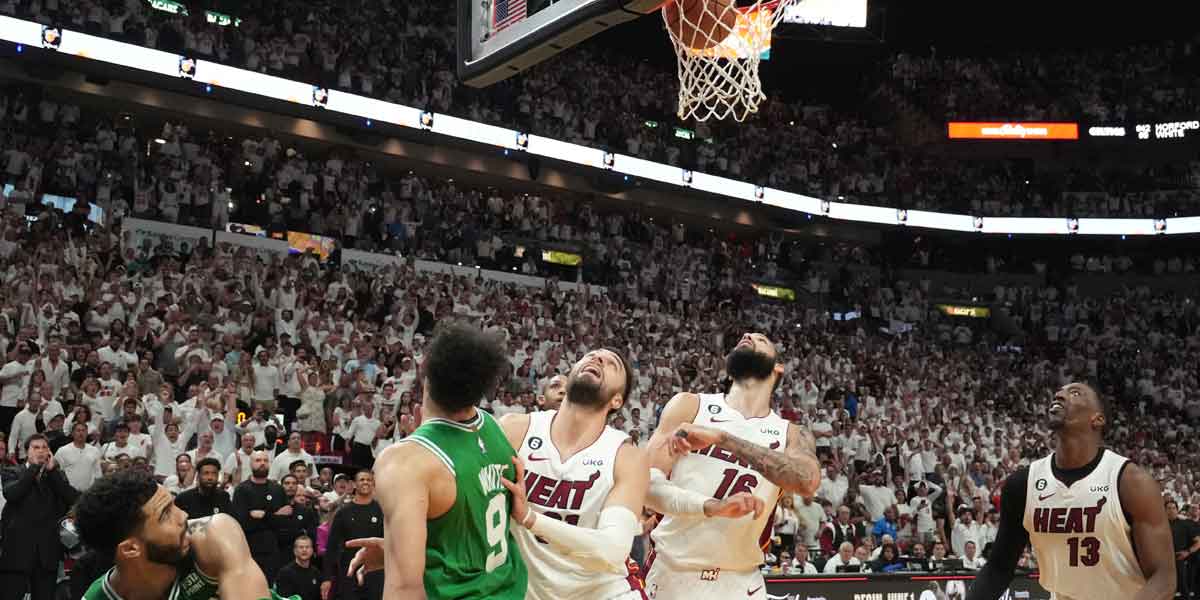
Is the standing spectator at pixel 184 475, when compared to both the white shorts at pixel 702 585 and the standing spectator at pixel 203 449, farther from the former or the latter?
the white shorts at pixel 702 585

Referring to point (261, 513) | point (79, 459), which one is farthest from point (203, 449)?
point (261, 513)

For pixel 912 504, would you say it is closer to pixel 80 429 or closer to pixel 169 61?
pixel 80 429

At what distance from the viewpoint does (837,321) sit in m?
30.1

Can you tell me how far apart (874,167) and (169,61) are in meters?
21.7

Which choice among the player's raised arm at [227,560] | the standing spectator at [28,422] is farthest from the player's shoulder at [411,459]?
the standing spectator at [28,422]

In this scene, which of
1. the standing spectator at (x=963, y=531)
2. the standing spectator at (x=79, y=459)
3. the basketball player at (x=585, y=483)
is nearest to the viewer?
the basketball player at (x=585, y=483)

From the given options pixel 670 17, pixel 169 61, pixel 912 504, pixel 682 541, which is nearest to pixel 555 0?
pixel 670 17

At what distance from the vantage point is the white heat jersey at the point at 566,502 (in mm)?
4414

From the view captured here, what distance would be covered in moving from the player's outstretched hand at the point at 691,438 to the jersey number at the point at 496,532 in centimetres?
125

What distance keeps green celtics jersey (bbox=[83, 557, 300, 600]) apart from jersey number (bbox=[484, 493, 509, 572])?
0.66 meters

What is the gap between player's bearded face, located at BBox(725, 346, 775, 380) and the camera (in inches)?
216

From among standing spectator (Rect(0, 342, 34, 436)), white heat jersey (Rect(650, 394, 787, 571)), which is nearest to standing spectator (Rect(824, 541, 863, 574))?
white heat jersey (Rect(650, 394, 787, 571))

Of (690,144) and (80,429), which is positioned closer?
(80,429)

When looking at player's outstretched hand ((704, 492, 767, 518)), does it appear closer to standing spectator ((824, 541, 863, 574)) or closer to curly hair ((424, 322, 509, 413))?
curly hair ((424, 322, 509, 413))
